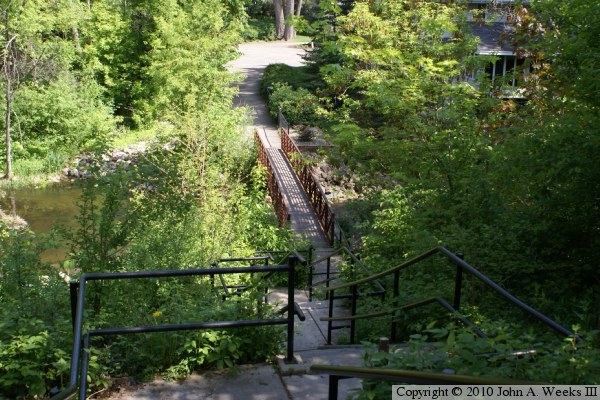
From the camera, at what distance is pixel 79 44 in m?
31.5

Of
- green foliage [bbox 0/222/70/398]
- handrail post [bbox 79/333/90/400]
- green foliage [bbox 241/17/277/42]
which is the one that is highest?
green foliage [bbox 241/17/277/42]

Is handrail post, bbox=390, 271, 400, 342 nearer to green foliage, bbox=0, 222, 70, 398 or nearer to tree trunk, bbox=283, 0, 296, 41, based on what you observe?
green foliage, bbox=0, 222, 70, 398

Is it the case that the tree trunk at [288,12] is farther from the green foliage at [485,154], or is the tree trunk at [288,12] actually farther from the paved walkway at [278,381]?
the paved walkway at [278,381]

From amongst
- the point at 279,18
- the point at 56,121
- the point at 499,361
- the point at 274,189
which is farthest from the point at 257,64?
the point at 499,361

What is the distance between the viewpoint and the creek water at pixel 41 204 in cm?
2168

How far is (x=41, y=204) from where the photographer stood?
2353 centimetres

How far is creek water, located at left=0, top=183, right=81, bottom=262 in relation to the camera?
71.1 ft

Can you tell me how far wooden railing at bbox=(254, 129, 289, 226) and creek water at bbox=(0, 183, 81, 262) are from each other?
675 cm

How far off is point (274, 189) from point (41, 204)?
9.85 m

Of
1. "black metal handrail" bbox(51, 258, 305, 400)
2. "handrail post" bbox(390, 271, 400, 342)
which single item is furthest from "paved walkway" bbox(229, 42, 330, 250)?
"black metal handrail" bbox(51, 258, 305, 400)

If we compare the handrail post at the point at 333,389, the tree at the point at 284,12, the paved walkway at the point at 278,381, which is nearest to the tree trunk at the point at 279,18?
the tree at the point at 284,12

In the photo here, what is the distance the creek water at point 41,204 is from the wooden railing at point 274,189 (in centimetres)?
675

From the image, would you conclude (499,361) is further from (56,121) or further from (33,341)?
(56,121)

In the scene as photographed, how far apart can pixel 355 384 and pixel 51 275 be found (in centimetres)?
374
